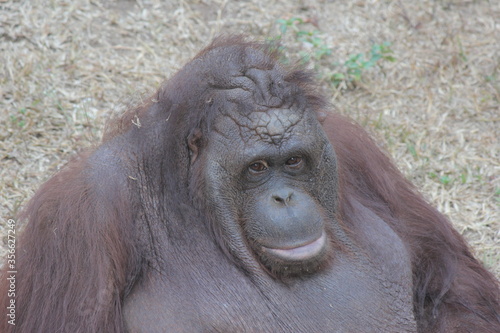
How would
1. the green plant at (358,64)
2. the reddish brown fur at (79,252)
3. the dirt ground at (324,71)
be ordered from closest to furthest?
the reddish brown fur at (79,252)
the dirt ground at (324,71)
the green plant at (358,64)

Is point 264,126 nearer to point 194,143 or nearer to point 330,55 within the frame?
point 194,143

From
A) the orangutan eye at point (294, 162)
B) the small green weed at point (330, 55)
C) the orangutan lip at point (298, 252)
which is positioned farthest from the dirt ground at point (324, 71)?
the orangutan lip at point (298, 252)

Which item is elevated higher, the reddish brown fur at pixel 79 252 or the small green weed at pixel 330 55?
the reddish brown fur at pixel 79 252

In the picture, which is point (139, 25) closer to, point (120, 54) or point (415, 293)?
point (120, 54)

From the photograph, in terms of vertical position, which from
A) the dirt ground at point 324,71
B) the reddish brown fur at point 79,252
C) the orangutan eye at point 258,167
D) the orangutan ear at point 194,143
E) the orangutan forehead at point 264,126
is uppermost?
the orangutan forehead at point 264,126

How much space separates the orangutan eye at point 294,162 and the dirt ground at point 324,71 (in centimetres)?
196

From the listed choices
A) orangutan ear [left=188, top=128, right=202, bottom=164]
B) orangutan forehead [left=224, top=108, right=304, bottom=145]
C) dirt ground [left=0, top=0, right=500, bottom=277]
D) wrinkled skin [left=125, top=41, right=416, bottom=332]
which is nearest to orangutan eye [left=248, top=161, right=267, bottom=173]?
wrinkled skin [left=125, top=41, right=416, bottom=332]

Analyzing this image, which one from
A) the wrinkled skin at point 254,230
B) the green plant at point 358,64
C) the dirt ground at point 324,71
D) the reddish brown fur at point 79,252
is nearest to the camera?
the reddish brown fur at point 79,252

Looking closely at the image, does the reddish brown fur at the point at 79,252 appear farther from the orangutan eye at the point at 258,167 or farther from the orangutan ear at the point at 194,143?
the orangutan eye at the point at 258,167

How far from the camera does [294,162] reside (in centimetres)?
340

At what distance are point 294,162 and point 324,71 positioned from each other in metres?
3.05

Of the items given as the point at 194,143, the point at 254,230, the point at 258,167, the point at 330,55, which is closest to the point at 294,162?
the point at 258,167

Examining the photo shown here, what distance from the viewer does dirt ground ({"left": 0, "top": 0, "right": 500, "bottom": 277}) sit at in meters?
5.32

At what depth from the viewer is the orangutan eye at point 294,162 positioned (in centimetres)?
338
